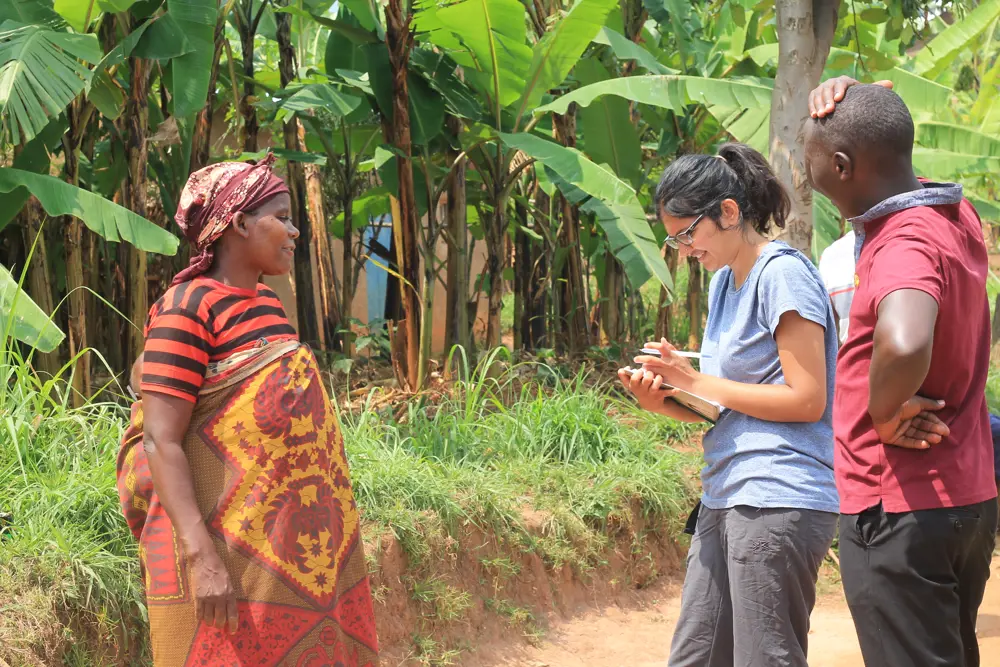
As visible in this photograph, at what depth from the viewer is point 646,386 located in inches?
95.3

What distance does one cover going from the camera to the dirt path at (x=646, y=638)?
4.66 m

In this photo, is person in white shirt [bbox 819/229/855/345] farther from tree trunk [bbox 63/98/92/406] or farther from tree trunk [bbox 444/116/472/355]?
tree trunk [bbox 444/116/472/355]

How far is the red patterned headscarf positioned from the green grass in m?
1.51

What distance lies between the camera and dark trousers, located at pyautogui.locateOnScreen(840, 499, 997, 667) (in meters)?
1.91

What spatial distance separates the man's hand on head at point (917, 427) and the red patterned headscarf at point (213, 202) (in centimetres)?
152

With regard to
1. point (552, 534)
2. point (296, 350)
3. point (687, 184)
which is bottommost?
point (552, 534)

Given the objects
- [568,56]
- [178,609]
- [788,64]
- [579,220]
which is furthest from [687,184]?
[579,220]

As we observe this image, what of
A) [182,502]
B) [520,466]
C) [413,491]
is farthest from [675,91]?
[182,502]

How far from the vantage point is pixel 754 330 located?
2.37 metres

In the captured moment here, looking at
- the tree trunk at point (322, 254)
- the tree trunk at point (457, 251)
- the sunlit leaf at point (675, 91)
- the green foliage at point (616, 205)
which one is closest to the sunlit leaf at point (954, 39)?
the sunlit leaf at point (675, 91)

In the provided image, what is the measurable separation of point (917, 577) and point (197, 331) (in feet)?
5.34

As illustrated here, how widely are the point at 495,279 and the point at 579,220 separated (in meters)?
1.56

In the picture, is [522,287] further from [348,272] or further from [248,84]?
[248,84]

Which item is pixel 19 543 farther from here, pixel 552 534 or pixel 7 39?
pixel 7 39
